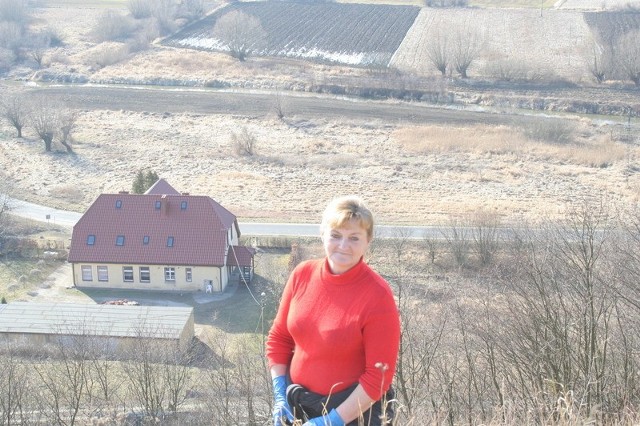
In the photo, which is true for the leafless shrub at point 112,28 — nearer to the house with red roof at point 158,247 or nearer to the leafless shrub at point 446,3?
the leafless shrub at point 446,3

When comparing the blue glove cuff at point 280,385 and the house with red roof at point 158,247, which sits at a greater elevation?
the blue glove cuff at point 280,385

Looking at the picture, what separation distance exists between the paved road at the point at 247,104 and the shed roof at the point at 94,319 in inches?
1018

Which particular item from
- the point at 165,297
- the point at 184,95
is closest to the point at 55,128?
the point at 184,95

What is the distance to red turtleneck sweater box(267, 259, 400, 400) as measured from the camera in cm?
478

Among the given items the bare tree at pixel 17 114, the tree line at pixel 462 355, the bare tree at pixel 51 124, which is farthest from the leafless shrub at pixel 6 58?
the tree line at pixel 462 355

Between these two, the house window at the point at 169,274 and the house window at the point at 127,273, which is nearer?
the house window at the point at 169,274

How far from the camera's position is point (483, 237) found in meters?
26.8

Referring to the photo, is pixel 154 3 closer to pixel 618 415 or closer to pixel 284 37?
pixel 284 37

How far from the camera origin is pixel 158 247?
26547 millimetres

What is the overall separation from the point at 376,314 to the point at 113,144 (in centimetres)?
3945

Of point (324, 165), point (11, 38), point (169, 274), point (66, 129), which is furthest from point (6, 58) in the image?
point (169, 274)

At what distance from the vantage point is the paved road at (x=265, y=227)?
29.2 meters

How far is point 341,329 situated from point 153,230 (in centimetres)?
2272

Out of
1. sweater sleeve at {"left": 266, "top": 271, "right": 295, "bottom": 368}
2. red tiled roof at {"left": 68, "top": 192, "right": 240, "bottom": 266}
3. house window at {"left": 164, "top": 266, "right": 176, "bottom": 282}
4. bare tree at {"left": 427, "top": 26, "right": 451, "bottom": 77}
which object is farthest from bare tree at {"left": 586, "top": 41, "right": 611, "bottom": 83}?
sweater sleeve at {"left": 266, "top": 271, "right": 295, "bottom": 368}
